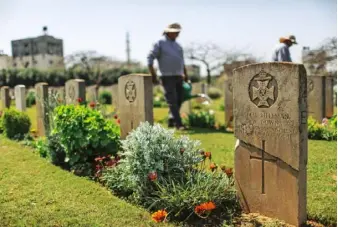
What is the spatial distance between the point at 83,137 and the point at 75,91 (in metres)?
2.48

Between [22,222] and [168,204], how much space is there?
1.32m

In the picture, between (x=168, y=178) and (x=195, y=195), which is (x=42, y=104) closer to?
(x=168, y=178)

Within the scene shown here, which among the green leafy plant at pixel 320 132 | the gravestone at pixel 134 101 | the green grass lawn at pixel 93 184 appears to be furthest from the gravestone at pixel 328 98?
the gravestone at pixel 134 101

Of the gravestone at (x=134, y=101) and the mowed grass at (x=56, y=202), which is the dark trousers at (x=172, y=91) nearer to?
the gravestone at (x=134, y=101)

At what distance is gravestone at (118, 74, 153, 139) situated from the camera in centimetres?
562

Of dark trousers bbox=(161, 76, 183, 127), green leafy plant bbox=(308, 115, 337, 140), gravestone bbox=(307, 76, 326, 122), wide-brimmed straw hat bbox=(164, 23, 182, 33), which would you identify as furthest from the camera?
gravestone bbox=(307, 76, 326, 122)

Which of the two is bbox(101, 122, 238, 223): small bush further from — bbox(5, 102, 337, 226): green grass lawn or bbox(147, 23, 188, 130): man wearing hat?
bbox(147, 23, 188, 130): man wearing hat

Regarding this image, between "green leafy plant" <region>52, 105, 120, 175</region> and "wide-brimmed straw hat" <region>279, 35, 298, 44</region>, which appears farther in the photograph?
"wide-brimmed straw hat" <region>279, 35, 298, 44</region>

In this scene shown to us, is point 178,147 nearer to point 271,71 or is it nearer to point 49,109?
point 271,71

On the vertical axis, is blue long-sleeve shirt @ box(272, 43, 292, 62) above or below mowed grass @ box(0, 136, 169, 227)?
above

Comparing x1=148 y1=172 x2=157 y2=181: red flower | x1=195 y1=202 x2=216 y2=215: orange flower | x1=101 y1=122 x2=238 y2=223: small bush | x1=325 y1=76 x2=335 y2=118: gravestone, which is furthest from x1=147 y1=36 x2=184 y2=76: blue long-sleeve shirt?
x1=195 y1=202 x2=216 y2=215: orange flower

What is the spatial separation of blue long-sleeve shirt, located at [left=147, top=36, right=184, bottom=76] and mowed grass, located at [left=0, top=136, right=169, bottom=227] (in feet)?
12.2

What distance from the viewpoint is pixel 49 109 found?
6676mm

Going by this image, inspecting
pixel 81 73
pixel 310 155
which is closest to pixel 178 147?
pixel 310 155
